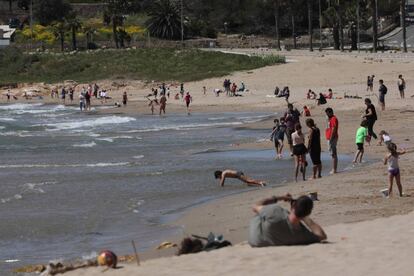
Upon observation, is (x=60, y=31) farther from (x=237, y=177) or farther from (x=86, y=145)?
(x=237, y=177)

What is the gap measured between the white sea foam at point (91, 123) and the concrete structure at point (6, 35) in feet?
169

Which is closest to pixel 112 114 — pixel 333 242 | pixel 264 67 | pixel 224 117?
pixel 224 117

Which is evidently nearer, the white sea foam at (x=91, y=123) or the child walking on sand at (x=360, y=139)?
the child walking on sand at (x=360, y=139)

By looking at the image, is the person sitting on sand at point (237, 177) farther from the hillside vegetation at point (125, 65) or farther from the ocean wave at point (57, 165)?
the hillside vegetation at point (125, 65)

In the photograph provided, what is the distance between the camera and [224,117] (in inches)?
1817

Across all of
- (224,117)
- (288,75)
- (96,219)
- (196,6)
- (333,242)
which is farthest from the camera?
(196,6)

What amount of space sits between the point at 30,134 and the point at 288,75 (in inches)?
1037

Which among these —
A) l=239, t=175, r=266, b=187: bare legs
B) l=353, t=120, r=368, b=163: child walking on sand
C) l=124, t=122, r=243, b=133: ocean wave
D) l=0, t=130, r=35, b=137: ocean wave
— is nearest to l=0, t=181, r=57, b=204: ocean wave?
l=239, t=175, r=266, b=187: bare legs

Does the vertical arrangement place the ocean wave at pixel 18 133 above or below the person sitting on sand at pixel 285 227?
below

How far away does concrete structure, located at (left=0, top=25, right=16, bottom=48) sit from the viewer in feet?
329

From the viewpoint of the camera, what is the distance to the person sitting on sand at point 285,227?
36.6 feet

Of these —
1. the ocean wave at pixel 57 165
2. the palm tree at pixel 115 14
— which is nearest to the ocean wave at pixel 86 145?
the ocean wave at pixel 57 165

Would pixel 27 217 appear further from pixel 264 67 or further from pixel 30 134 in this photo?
pixel 264 67

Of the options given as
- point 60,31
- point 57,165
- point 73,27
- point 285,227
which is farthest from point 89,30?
point 285,227
